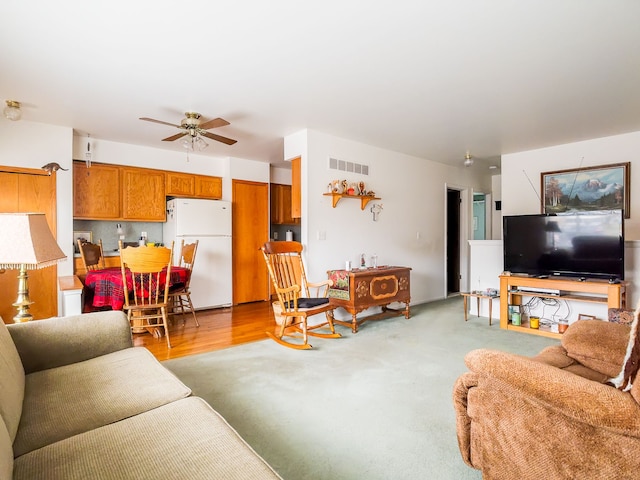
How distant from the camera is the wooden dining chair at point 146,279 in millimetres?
3262

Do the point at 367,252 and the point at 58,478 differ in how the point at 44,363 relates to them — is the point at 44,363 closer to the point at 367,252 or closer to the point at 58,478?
the point at 58,478

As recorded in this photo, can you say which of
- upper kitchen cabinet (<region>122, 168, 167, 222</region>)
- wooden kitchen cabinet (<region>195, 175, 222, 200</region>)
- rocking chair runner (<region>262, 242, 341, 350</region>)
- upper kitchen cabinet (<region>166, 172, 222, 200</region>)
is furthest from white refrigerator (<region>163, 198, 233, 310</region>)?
rocking chair runner (<region>262, 242, 341, 350</region>)

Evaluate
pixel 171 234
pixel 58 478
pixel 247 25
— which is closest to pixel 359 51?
pixel 247 25

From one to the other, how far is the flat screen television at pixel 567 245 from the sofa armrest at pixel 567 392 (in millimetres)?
3241

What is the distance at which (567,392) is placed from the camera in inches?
43.1

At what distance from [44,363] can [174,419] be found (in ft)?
3.41

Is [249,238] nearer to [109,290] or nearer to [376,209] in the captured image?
[376,209]

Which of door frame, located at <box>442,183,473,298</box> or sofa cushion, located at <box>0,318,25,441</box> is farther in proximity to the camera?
door frame, located at <box>442,183,473,298</box>

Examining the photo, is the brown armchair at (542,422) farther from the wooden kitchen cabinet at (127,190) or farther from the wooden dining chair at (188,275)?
the wooden kitchen cabinet at (127,190)

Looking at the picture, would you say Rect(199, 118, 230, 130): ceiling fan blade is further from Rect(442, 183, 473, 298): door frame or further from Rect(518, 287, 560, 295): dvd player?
Rect(442, 183, 473, 298): door frame

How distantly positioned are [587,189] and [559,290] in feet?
5.27

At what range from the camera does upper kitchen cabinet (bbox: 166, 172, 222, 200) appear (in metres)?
5.15

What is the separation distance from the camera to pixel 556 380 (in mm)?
1132

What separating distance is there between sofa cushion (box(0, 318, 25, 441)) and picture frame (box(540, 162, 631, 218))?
5.36 m
